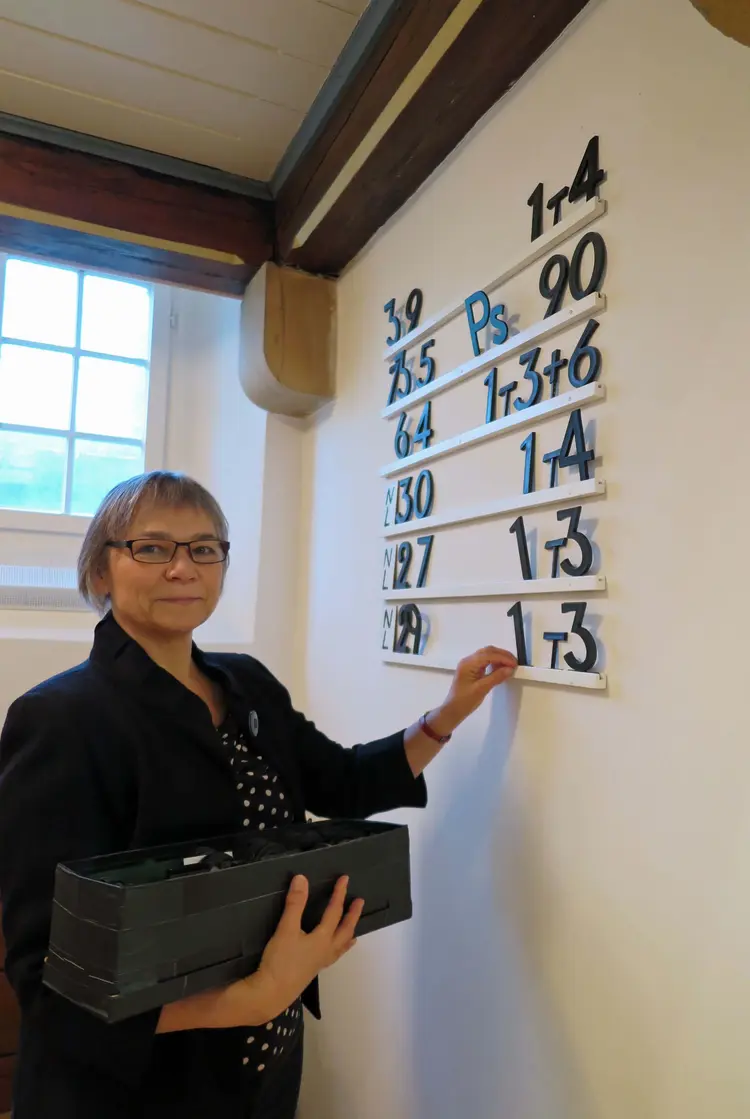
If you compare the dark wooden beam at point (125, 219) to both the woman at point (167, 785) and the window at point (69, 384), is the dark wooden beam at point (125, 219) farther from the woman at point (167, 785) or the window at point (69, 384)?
the woman at point (167, 785)

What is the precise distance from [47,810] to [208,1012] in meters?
0.26

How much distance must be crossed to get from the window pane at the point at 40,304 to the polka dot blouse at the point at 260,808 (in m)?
1.45

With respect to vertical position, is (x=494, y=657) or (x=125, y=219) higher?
(x=125, y=219)

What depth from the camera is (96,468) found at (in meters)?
2.03

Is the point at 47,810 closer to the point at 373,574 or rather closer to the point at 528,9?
the point at 373,574

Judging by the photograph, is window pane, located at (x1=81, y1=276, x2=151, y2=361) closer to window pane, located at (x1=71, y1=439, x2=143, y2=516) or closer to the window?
the window

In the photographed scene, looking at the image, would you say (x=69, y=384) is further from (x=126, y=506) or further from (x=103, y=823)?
(x=103, y=823)

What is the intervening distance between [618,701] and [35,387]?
175cm

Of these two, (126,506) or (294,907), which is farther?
(126,506)

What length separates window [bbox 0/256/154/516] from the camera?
196 centimetres

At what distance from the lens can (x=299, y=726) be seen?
45.6 inches

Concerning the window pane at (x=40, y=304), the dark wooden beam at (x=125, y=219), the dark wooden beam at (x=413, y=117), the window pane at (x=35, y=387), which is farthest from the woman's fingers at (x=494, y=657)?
the window pane at (x=40, y=304)

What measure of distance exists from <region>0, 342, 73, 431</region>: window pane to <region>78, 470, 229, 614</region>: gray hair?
1.12 m

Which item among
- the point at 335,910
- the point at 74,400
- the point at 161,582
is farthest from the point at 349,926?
the point at 74,400
